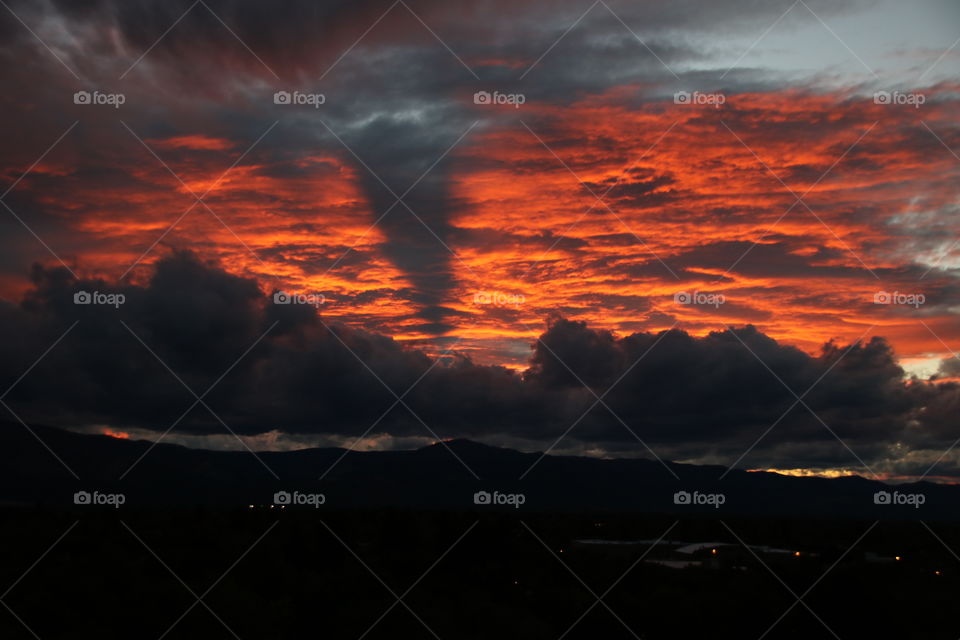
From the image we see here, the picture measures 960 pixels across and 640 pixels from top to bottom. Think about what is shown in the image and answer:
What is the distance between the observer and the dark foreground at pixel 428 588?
3672cm

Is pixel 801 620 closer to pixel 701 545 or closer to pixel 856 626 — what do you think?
pixel 856 626

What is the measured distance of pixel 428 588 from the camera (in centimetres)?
4588

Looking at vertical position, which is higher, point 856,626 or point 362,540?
point 362,540

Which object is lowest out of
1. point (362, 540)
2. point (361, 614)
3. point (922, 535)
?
point (361, 614)

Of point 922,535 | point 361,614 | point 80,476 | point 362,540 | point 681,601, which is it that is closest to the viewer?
point 361,614

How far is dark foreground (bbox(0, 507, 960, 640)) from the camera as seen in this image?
36.7 metres

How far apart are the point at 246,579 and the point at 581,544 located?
34.8m

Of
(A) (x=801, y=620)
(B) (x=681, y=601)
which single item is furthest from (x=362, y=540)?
(A) (x=801, y=620)

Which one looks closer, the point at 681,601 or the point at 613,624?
the point at 613,624

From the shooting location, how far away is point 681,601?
41906 millimetres

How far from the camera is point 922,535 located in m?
103

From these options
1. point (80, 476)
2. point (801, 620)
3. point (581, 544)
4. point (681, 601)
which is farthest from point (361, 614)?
point (80, 476)

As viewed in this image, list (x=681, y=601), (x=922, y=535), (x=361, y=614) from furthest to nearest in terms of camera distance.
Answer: (x=922, y=535) → (x=681, y=601) → (x=361, y=614)

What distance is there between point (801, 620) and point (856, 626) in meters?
2.51
